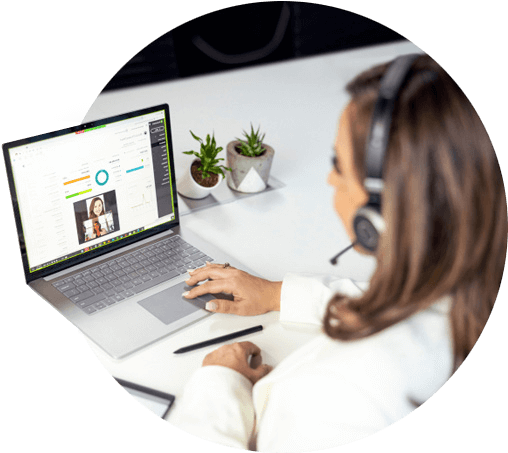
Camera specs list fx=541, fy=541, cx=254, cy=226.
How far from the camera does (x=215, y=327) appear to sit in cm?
136

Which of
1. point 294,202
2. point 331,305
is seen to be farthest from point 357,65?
point 331,305

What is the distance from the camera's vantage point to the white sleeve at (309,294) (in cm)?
139

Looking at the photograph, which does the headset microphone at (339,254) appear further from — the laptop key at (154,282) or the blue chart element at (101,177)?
the blue chart element at (101,177)

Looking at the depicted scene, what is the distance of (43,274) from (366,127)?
0.96 m

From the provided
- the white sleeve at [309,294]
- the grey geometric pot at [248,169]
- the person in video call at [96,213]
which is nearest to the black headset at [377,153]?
the white sleeve at [309,294]

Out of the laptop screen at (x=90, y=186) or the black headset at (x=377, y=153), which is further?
the black headset at (x=377, y=153)

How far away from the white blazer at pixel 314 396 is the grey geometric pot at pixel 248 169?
2.43 ft

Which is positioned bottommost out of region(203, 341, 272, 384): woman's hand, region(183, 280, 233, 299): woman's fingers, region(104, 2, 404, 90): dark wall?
region(203, 341, 272, 384): woman's hand

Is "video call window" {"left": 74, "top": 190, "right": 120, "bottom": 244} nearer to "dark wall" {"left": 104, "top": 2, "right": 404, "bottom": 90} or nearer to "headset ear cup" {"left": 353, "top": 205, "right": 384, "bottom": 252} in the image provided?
"headset ear cup" {"left": 353, "top": 205, "right": 384, "bottom": 252}

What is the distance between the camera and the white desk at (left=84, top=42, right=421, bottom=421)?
1317 mm

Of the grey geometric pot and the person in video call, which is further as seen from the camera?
the grey geometric pot

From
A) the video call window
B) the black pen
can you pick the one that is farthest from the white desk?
the video call window

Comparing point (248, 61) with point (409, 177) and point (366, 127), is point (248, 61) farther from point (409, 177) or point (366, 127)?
point (409, 177)

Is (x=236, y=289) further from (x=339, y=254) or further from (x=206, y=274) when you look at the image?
(x=339, y=254)
